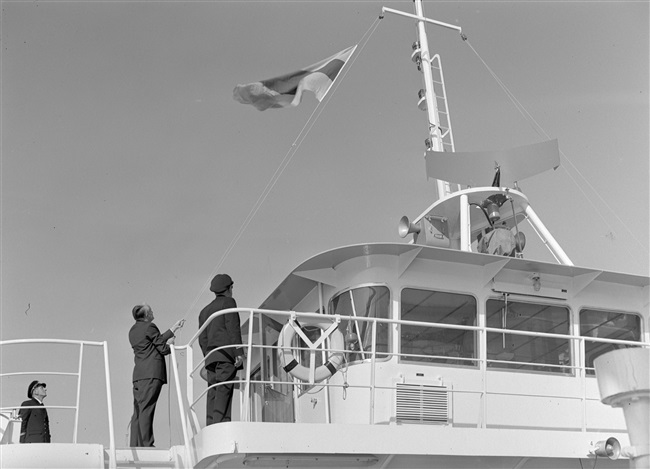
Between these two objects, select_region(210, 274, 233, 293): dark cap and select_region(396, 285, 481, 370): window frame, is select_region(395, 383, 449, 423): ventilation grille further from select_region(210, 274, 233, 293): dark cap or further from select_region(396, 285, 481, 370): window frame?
select_region(210, 274, 233, 293): dark cap

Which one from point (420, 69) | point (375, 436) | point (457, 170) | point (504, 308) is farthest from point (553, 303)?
point (420, 69)

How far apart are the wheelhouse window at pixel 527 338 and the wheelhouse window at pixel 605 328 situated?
30 cm

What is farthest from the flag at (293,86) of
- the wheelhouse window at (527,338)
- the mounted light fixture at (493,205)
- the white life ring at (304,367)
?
the white life ring at (304,367)

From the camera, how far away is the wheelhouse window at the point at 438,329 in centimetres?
1117

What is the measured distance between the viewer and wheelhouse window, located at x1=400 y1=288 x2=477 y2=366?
1117cm

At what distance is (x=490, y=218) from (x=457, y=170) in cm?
115

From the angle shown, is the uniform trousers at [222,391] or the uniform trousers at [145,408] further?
the uniform trousers at [145,408]

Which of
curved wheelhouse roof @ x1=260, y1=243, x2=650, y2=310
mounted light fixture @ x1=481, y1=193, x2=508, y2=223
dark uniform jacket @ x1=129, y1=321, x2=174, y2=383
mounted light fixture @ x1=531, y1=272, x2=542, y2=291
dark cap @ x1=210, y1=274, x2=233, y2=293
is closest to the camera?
dark uniform jacket @ x1=129, y1=321, x2=174, y2=383

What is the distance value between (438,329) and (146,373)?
3.65 metres

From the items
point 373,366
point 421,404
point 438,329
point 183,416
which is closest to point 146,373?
point 183,416

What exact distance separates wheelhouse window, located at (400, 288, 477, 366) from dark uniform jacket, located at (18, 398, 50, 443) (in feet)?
14.9

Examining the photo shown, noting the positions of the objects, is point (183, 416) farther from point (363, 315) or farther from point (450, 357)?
point (450, 357)


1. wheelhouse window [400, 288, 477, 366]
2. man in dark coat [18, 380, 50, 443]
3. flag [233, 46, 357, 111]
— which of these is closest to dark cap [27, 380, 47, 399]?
man in dark coat [18, 380, 50, 443]

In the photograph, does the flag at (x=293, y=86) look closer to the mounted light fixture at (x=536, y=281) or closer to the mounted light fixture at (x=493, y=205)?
the mounted light fixture at (x=493, y=205)
